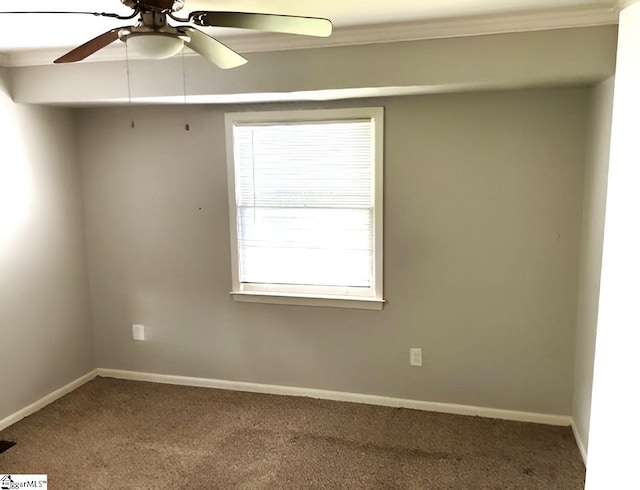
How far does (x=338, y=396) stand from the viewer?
3648 millimetres

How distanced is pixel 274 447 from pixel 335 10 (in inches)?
91.8

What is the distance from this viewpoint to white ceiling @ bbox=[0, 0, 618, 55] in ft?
7.37

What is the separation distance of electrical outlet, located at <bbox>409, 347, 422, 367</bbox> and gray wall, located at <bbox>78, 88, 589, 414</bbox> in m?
0.05

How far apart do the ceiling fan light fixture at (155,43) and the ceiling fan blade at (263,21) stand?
11 cm

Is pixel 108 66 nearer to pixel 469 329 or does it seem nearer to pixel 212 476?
pixel 212 476

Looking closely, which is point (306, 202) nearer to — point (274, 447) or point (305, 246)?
point (305, 246)

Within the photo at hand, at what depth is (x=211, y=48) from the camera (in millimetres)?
1993

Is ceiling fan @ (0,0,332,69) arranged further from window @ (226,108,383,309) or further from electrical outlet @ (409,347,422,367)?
electrical outlet @ (409,347,422,367)

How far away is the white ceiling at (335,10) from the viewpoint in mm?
2246

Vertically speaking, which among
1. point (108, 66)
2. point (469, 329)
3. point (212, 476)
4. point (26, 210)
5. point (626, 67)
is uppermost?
point (108, 66)

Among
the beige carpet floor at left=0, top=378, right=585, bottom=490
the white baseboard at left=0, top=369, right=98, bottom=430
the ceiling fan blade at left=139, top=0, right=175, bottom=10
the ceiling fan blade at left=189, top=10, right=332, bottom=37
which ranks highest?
the ceiling fan blade at left=139, top=0, right=175, bottom=10

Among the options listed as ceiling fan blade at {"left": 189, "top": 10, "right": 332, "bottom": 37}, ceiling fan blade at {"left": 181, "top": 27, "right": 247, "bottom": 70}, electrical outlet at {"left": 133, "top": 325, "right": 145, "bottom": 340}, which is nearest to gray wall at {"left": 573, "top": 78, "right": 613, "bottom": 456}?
ceiling fan blade at {"left": 189, "top": 10, "right": 332, "bottom": 37}

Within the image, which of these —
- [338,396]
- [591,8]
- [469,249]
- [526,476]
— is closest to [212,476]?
[338,396]

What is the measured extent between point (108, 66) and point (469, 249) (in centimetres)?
242
